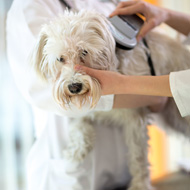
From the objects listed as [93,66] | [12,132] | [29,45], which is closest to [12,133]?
[12,132]

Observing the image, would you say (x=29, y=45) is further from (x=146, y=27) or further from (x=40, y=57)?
(x=146, y=27)

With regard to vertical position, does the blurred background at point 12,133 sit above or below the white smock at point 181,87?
below

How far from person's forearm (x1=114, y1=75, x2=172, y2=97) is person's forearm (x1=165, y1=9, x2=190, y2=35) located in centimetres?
52

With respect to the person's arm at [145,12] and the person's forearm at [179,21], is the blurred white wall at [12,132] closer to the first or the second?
the person's arm at [145,12]

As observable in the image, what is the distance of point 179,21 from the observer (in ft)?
4.03

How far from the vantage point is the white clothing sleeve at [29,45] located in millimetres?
971

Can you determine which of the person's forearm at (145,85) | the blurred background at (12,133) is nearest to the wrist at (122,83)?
the person's forearm at (145,85)

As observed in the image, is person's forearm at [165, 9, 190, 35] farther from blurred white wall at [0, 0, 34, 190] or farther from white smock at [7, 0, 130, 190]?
blurred white wall at [0, 0, 34, 190]

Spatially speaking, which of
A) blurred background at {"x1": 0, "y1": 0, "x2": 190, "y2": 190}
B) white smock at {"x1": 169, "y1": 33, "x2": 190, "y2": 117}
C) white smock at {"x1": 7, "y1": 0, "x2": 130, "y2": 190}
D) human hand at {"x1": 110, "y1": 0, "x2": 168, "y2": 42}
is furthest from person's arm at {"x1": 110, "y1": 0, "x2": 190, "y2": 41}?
blurred background at {"x1": 0, "y1": 0, "x2": 190, "y2": 190}

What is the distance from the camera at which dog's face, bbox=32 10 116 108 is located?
82cm

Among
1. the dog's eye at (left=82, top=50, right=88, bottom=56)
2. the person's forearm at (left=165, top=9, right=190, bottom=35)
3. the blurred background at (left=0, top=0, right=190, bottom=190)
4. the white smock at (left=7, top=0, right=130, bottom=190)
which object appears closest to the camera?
the dog's eye at (left=82, top=50, right=88, bottom=56)

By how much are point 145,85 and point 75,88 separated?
0.68ft

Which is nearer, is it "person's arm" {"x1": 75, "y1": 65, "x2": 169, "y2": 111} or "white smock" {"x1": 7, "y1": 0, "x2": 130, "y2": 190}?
"person's arm" {"x1": 75, "y1": 65, "x2": 169, "y2": 111}

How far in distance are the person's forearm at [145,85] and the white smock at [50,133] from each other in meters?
0.17
